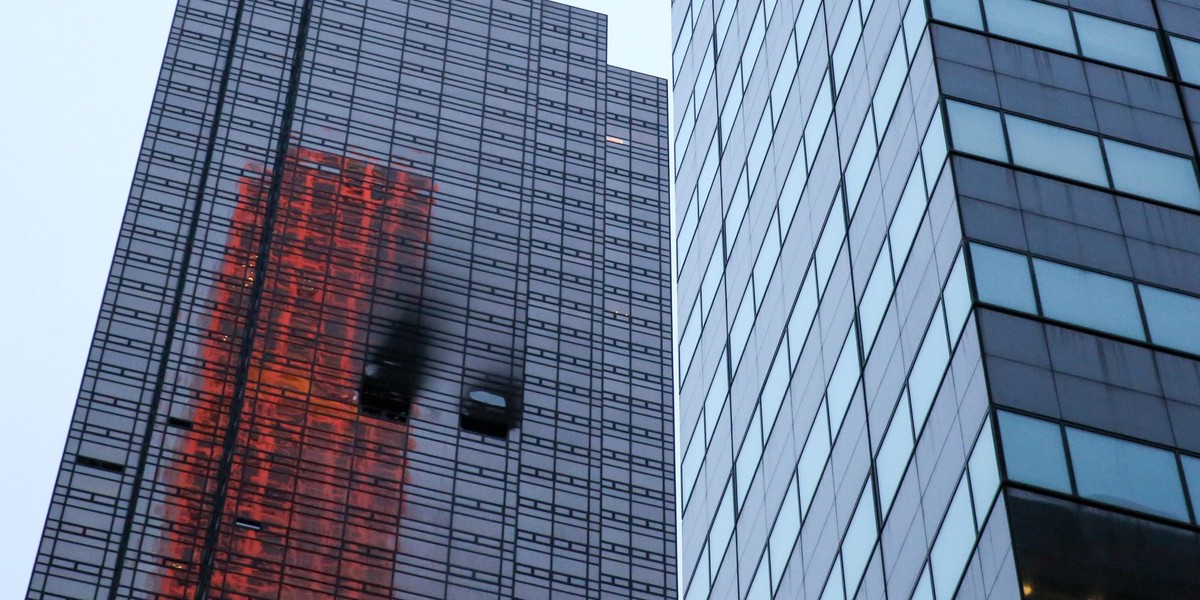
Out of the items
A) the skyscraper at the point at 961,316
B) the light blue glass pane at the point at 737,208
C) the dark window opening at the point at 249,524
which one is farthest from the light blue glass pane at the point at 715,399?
the dark window opening at the point at 249,524

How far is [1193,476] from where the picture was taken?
3691 centimetres

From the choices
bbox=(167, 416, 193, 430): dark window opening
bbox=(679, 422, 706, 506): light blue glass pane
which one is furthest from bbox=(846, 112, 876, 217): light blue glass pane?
bbox=(167, 416, 193, 430): dark window opening

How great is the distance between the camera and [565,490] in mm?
123438

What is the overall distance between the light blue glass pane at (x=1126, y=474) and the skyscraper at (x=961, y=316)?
5 cm

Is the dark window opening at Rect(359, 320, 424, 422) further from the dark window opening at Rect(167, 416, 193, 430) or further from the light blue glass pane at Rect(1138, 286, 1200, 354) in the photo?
the light blue glass pane at Rect(1138, 286, 1200, 354)

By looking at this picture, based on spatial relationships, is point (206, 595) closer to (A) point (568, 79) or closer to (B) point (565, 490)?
(B) point (565, 490)

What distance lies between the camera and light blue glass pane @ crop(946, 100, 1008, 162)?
42500mm

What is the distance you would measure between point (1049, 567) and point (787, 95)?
23119mm

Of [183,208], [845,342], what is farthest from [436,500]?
[845,342]

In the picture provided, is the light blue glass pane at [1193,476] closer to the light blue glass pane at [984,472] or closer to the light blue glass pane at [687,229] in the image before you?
the light blue glass pane at [984,472]

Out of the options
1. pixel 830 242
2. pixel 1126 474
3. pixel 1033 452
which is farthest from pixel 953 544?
pixel 830 242

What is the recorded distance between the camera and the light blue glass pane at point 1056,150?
42.8 meters

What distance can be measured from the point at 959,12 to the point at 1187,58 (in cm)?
532

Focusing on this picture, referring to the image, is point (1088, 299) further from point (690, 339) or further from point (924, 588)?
point (690, 339)
